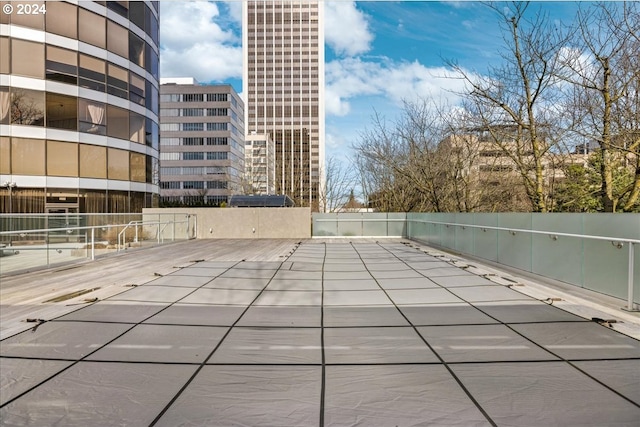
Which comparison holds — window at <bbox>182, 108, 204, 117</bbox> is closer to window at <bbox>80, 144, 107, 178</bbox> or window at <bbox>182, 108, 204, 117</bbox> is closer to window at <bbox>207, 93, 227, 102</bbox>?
window at <bbox>207, 93, 227, 102</bbox>

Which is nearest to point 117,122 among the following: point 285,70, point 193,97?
point 193,97

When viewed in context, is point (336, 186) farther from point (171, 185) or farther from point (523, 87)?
point (171, 185)

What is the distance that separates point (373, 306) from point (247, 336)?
1918 millimetres

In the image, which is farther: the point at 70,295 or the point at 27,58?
the point at 27,58

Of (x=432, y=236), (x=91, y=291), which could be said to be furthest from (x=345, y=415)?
(x=432, y=236)

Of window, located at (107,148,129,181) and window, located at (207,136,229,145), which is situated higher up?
window, located at (207,136,229,145)

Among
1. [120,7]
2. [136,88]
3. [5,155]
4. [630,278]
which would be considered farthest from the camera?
[136,88]

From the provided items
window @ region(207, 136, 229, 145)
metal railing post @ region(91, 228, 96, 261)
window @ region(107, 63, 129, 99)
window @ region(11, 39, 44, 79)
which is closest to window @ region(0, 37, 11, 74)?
window @ region(11, 39, 44, 79)

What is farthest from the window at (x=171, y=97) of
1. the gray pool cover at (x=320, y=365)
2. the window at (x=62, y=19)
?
the gray pool cover at (x=320, y=365)

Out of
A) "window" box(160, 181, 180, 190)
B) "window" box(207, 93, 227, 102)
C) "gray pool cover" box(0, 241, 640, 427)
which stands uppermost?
"window" box(207, 93, 227, 102)

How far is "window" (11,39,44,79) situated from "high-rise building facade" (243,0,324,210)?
3751 inches

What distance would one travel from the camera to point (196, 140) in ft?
247

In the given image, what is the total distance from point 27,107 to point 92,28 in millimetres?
6000

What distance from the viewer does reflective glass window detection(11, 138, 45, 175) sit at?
62.6 feet
